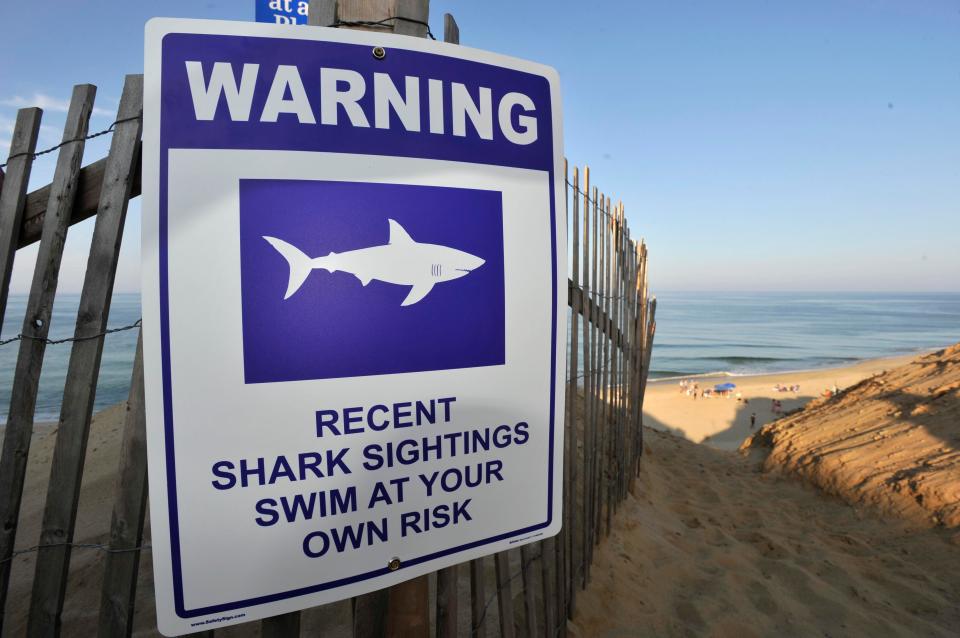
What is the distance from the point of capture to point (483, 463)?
1.29 meters

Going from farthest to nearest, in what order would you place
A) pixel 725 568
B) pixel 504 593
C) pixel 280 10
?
pixel 725 568 → pixel 280 10 → pixel 504 593

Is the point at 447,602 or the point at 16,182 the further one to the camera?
the point at 447,602

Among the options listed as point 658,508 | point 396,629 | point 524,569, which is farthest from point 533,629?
point 658,508

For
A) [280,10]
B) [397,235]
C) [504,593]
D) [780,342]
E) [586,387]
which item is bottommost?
[780,342]

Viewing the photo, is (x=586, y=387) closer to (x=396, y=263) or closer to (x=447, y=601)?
(x=447, y=601)

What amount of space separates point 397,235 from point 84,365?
84 centimetres

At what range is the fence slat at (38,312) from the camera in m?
1.25

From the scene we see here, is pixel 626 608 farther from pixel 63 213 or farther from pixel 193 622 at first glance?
pixel 63 213

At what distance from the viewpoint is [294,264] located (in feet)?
3.51

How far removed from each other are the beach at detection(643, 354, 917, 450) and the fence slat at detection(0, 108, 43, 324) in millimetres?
10275

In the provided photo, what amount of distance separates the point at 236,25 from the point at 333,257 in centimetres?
50

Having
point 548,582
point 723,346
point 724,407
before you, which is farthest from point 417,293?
point 723,346

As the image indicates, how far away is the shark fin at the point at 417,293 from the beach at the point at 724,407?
9.82 meters

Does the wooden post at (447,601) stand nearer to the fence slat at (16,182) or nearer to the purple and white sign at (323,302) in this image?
the purple and white sign at (323,302)
